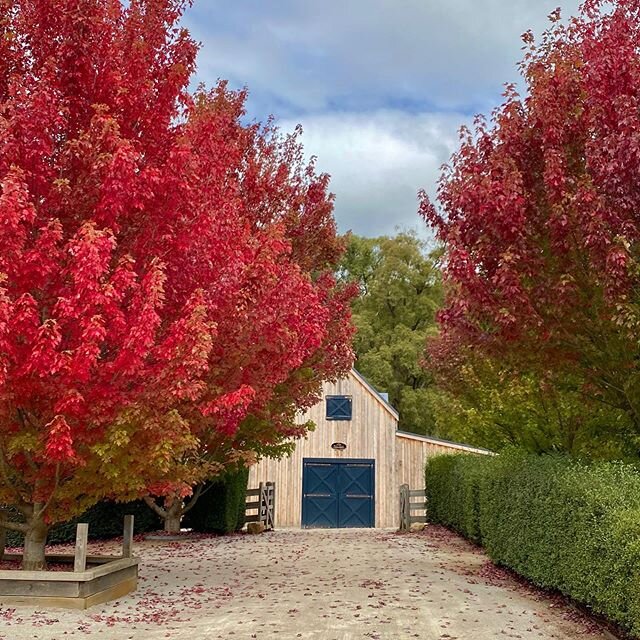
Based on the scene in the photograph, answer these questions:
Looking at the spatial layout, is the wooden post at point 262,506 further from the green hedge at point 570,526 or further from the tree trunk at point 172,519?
the green hedge at point 570,526

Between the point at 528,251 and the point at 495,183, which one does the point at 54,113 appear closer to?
the point at 495,183

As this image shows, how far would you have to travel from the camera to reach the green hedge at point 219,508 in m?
17.6

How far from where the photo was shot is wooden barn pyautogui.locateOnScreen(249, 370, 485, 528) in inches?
917

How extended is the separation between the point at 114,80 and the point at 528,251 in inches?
205

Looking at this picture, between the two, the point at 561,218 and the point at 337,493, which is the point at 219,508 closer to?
the point at 337,493

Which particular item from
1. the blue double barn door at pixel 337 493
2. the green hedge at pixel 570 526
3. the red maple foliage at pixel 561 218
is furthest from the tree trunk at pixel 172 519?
the red maple foliage at pixel 561 218

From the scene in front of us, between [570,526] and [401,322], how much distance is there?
2808cm

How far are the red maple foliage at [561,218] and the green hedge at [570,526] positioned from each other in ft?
4.30

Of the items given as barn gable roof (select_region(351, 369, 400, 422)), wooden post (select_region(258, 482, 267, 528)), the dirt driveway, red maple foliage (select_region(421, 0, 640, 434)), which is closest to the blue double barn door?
barn gable roof (select_region(351, 369, 400, 422))

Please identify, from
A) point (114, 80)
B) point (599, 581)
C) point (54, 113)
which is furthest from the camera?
point (114, 80)

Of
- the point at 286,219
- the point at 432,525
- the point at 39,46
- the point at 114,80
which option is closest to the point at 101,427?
the point at 114,80

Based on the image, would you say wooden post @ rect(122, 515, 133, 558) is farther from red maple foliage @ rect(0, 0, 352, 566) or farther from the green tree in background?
the green tree in background

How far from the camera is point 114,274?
7078 millimetres

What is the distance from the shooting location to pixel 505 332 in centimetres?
839
